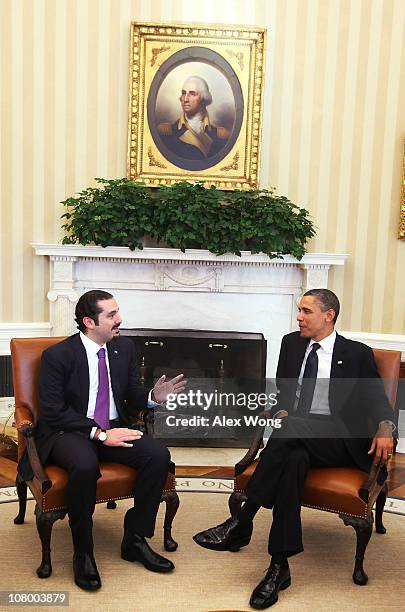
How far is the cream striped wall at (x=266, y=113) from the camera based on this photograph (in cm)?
560

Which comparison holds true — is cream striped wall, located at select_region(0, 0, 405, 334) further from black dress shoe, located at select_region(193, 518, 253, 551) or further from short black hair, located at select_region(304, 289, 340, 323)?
black dress shoe, located at select_region(193, 518, 253, 551)

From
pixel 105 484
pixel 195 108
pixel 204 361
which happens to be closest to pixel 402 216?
pixel 195 108

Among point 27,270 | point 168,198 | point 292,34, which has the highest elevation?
point 292,34

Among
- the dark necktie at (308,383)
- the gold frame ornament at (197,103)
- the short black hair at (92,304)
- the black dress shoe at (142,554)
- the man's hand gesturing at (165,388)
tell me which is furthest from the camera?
the gold frame ornament at (197,103)

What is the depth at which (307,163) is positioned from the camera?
5820 mm

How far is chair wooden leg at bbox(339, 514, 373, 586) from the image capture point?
3328 millimetres

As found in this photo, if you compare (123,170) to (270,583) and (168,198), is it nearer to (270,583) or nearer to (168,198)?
(168,198)

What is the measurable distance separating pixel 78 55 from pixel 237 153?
1.53 m

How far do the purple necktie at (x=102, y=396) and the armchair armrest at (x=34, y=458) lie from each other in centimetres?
37

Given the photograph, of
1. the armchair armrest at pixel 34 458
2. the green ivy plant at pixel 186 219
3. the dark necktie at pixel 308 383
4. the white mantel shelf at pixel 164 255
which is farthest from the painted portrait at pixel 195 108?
the armchair armrest at pixel 34 458

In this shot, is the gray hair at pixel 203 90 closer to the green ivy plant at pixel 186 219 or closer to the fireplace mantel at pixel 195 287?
the green ivy plant at pixel 186 219

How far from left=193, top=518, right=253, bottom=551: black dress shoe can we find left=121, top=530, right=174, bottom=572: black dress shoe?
319 mm

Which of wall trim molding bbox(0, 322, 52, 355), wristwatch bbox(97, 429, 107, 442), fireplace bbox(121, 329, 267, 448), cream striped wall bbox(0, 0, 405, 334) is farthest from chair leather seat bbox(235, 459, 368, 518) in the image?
wall trim molding bbox(0, 322, 52, 355)

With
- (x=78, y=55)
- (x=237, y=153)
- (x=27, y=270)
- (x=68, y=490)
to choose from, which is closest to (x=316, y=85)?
(x=237, y=153)
